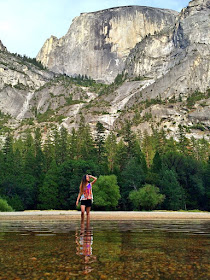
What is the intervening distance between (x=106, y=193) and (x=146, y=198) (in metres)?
7.90

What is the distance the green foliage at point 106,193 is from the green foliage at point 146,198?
11.5 ft

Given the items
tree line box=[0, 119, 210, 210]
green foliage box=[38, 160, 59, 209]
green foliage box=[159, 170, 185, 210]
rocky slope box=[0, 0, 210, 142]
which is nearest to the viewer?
tree line box=[0, 119, 210, 210]

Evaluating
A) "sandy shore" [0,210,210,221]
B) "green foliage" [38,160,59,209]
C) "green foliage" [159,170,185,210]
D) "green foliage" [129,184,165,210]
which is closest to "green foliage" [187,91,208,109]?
"green foliage" [159,170,185,210]

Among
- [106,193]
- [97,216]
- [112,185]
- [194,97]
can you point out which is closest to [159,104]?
[194,97]

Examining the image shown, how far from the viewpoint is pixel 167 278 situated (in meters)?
3.91

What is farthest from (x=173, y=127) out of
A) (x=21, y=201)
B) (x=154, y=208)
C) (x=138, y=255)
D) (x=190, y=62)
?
(x=138, y=255)

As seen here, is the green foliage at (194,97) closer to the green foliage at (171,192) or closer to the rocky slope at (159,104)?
the rocky slope at (159,104)

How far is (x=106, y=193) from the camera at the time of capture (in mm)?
57406

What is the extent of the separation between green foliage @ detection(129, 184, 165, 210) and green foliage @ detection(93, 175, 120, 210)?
350cm

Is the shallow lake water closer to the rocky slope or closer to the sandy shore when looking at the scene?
the sandy shore

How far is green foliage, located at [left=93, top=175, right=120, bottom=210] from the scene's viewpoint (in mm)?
55438

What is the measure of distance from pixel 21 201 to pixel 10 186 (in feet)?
19.9

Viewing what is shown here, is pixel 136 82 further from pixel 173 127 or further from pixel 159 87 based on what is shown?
pixel 173 127

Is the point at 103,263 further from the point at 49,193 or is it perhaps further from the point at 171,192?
the point at 49,193
